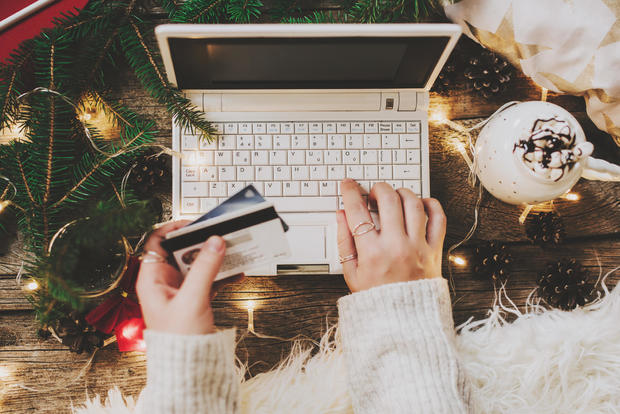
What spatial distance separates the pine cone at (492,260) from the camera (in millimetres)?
868

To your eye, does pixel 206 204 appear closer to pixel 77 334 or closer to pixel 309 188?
pixel 309 188

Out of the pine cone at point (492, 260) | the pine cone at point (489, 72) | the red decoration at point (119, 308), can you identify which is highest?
the pine cone at point (489, 72)

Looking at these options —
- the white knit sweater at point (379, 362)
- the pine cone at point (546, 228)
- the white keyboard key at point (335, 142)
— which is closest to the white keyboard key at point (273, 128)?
the white keyboard key at point (335, 142)

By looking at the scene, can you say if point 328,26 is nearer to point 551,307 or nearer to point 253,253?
point 253,253

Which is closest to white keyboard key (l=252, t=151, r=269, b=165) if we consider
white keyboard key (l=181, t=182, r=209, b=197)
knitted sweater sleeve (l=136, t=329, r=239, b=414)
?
white keyboard key (l=181, t=182, r=209, b=197)

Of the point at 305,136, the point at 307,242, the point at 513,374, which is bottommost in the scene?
the point at 513,374

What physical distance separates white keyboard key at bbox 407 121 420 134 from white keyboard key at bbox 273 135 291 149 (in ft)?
0.78

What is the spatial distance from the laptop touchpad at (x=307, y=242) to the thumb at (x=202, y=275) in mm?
221

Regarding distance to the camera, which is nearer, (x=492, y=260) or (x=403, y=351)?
(x=403, y=351)

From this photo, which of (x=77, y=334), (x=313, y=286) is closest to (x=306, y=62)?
(x=313, y=286)

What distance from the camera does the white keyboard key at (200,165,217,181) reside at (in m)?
0.79

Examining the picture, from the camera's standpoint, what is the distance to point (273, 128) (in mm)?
808

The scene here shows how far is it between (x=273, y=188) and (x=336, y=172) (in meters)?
0.13

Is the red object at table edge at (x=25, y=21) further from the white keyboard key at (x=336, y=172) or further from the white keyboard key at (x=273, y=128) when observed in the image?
the white keyboard key at (x=336, y=172)
